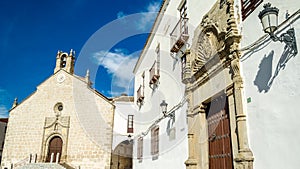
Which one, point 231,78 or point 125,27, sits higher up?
point 125,27

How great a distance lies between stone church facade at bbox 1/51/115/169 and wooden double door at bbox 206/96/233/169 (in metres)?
12.5

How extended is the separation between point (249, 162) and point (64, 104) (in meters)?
17.0

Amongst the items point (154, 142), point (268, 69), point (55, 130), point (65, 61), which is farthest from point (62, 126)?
point (268, 69)

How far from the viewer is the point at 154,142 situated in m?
9.70

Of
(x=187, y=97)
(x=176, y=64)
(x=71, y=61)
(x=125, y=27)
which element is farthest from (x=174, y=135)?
(x=71, y=61)

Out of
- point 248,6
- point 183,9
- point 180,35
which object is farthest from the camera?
point 183,9

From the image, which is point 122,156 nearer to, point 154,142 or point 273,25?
point 154,142

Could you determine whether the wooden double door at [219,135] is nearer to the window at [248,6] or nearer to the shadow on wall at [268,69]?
the shadow on wall at [268,69]

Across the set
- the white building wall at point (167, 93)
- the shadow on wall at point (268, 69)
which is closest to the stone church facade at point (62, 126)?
the white building wall at point (167, 93)

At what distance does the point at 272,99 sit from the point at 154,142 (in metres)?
6.77

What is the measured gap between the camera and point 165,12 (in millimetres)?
10000

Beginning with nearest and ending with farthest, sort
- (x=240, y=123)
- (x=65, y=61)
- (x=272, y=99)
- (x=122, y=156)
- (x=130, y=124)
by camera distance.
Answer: (x=272, y=99) → (x=240, y=123) → (x=130, y=124) → (x=122, y=156) → (x=65, y=61)

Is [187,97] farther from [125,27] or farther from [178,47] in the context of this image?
[125,27]

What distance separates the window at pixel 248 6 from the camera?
4025 millimetres
